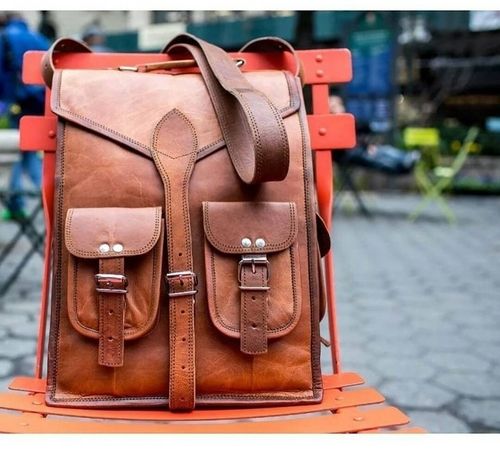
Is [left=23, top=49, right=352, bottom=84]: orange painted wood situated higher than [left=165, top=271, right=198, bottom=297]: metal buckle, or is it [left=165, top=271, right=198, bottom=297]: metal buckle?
[left=23, top=49, right=352, bottom=84]: orange painted wood

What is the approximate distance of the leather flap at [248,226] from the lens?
50.3 inches

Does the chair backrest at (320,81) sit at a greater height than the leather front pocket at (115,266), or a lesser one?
greater

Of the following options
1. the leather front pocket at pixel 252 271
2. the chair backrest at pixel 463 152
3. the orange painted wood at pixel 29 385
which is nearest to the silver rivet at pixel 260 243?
the leather front pocket at pixel 252 271

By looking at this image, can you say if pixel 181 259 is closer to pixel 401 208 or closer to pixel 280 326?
pixel 280 326

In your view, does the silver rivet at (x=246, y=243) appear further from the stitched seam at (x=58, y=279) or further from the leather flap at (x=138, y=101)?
the stitched seam at (x=58, y=279)

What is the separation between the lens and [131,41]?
1662cm

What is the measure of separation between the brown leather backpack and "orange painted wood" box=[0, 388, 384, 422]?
0.02 metres

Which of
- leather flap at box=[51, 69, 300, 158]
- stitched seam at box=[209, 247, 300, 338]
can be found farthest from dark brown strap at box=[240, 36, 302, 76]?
stitched seam at box=[209, 247, 300, 338]

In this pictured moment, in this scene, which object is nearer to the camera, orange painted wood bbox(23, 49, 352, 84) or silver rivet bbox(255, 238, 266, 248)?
silver rivet bbox(255, 238, 266, 248)

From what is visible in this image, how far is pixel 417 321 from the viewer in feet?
12.7

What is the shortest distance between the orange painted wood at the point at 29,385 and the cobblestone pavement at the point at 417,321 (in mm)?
1463

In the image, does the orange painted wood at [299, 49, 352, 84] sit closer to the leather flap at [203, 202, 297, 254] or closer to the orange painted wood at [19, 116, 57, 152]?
the leather flap at [203, 202, 297, 254]

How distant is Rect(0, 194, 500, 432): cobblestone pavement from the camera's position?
2762 mm

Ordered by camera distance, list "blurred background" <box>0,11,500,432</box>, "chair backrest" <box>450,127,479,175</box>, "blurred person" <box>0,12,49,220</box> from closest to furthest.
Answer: "blurred background" <box>0,11,500,432</box> → "blurred person" <box>0,12,49,220</box> → "chair backrest" <box>450,127,479,175</box>
